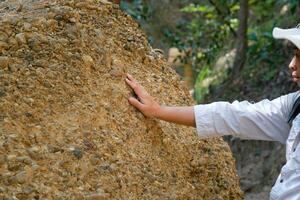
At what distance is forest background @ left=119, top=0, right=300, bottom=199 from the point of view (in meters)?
5.92

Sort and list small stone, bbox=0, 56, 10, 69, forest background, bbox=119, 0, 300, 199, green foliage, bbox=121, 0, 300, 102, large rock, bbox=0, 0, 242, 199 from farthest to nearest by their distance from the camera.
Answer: green foliage, bbox=121, 0, 300, 102, forest background, bbox=119, 0, 300, 199, small stone, bbox=0, 56, 10, 69, large rock, bbox=0, 0, 242, 199

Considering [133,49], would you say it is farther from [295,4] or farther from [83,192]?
[295,4]

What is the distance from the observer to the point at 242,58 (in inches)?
289

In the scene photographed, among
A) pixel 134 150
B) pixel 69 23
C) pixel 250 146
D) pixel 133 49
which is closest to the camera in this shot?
pixel 134 150

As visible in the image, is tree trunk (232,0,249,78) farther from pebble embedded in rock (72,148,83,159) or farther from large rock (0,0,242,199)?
pebble embedded in rock (72,148,83,159)

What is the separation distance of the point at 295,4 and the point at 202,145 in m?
4.15

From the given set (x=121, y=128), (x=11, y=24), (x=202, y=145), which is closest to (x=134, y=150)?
(x=121, y=128)

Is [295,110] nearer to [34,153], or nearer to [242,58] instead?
[34,153]

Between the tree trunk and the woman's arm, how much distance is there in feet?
16.0

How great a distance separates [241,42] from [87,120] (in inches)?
211

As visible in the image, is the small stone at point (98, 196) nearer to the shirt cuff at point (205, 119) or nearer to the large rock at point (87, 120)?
the large rock at point (87, 120)

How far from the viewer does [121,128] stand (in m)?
2.21

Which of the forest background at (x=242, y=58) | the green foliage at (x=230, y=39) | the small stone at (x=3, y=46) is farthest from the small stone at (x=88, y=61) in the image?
the green foliage at (x=230, y=39)

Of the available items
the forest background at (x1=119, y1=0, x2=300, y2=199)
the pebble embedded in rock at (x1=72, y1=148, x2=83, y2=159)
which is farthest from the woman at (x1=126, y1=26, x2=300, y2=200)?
the forest background at (x1=119, y1=0, x2=300, y2=199)
